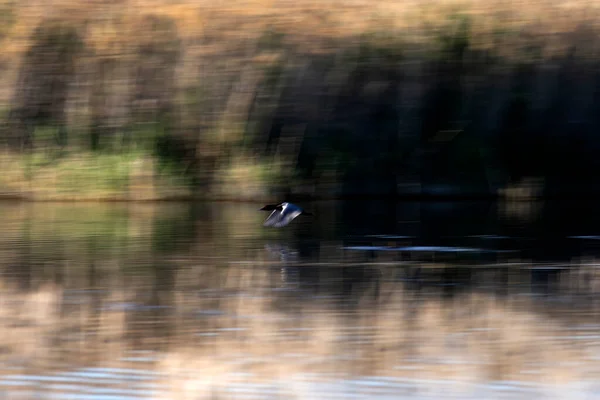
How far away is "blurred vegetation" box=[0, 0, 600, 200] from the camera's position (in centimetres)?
2375

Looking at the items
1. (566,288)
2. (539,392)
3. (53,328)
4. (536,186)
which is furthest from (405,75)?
(539,392)

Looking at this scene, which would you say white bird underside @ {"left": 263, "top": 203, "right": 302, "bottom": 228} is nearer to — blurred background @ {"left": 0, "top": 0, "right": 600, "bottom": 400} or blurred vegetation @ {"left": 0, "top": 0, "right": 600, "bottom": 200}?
blurred background @ {"left": 0, "top": 0, "right": 600, "bottom": 400}

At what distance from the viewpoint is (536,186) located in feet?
78.2

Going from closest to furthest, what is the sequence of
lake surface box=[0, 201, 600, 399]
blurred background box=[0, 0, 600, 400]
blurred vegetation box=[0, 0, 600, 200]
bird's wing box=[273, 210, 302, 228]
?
lake surface box=[0, 201, 600, 399] < bird's wing box=[273, 210, 302, 228] < blurred background box=[0, 0, 600, 400] < blurred vegetation box=[0, 0, 600, 200]

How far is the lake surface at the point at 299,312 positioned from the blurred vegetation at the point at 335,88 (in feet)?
21.6

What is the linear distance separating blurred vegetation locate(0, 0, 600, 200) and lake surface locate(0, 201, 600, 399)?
659 cm

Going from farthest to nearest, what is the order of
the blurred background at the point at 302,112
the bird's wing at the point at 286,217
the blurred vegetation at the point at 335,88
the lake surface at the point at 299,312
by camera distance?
the blurred vegetation at the point at 335,88
the blurred background at the point at 302,112
the bird's wing at the point at 286,217
the lake surface at the point at 299,312

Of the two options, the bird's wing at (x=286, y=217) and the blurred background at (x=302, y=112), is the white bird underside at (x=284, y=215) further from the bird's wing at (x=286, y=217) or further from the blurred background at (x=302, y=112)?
the blurred background at (x=302, y=112)

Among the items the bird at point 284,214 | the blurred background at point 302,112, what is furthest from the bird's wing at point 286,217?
the blurred background at point 302,112

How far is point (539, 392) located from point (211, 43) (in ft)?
58.3

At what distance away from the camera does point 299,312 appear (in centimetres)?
944

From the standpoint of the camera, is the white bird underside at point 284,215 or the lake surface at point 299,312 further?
the white bird underside at point 284,215

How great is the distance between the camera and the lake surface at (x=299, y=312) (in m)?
7.13

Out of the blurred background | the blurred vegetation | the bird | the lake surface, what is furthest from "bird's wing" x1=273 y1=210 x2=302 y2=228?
the blurred vegetation
